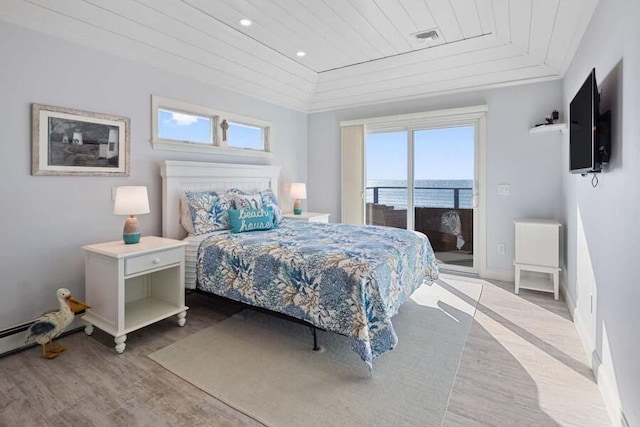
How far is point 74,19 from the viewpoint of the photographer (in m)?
2.60

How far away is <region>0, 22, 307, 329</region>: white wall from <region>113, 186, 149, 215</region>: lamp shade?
445mm

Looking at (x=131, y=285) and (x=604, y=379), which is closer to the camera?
(x=604, y=379)

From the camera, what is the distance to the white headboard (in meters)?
3.38

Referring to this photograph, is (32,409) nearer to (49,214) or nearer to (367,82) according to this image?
(49,214)

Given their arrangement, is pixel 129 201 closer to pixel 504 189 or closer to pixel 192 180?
pixel 192 180

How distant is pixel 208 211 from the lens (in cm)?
337

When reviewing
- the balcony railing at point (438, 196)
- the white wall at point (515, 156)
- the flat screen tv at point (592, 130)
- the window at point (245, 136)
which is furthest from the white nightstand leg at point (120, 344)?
the white wall at point (515, 156)

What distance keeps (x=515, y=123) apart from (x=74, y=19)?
4481 mm

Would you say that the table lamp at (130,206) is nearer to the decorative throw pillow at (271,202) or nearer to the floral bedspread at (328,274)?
the floral bedspread at (328,274)

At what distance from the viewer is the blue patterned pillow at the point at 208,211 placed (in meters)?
3.29

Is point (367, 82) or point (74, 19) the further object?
point (367, 82)

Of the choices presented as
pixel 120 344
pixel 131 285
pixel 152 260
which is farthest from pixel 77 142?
pixel 120 344

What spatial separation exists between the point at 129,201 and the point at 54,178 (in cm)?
62

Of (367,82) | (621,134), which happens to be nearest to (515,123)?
(367,82)
